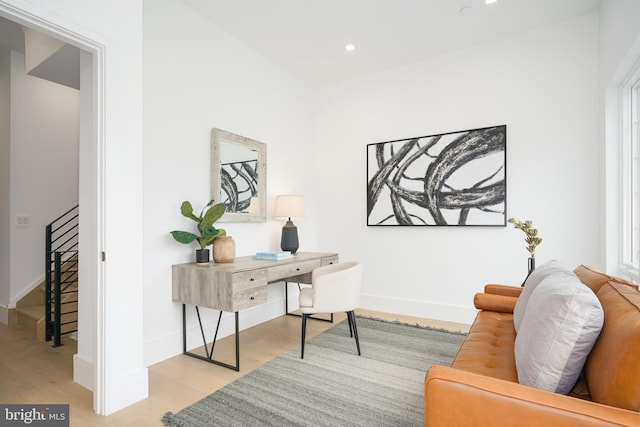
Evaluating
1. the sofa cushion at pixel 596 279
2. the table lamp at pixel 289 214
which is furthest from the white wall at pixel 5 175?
the sofa cushion at pixel 596 279

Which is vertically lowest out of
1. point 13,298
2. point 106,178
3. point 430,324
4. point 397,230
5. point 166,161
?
point 430,324

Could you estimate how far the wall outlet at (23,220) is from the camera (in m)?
3.83

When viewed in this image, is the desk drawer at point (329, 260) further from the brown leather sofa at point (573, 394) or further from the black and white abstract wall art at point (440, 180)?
the brown leather sofa at point (573, 394)

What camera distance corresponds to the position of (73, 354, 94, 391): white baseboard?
2.22 m

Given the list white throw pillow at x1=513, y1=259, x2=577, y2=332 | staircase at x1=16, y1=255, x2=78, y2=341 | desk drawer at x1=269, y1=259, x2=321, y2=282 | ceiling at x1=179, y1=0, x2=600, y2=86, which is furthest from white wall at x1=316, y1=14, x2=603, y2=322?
staircase at x1=16, y1=255, x2=78, y2=341

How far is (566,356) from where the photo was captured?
3.76 feet

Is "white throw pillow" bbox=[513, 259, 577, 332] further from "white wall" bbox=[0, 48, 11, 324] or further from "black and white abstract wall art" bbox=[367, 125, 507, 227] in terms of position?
"white wall" bbox=[0, 48, 11, 324]

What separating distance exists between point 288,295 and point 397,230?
4.81 ft

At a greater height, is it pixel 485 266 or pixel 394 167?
pixel 394 167

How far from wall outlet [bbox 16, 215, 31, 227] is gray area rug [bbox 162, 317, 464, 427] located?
3263 millimetres

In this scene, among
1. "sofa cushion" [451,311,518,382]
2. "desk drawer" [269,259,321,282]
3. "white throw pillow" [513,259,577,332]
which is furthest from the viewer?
"desk drawer" [269,259,321,282]

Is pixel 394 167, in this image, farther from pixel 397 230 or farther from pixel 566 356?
pixel 566 356

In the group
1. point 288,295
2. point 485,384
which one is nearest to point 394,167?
point 288,295

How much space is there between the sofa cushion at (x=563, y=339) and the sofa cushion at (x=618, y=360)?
0.13 feet
